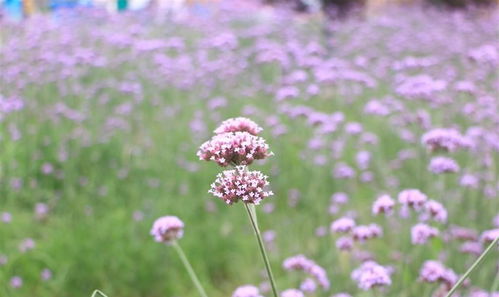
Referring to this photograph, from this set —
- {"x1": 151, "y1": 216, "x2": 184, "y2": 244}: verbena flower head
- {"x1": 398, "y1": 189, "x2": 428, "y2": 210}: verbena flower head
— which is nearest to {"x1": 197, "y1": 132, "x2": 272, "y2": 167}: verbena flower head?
{"x1": 151, "y1": 216, "x2": 184, "y2": 244}: verbena flower head

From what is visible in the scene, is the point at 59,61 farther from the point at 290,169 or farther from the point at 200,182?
the point at 290,169

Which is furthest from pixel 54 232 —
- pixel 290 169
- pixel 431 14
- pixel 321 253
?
pixel 431 14

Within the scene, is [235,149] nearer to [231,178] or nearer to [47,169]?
[231,178]

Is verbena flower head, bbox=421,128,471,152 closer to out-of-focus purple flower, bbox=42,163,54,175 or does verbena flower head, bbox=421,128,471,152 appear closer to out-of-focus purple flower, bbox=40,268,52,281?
out-of-focus purple flower, bbox=40,268,52,281

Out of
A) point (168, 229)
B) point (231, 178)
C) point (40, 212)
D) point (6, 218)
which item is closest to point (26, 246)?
point (6, 218)

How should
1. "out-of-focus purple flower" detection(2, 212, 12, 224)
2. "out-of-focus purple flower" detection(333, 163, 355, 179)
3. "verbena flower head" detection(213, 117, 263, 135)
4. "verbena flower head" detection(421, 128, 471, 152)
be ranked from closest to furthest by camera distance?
"verbena flower head" detection(213, 117, 263, 135) < "verbena flower head" detection(421, 128, 471, 152) < "out-of-focus purple flower" detection(2, 212, 12, 224) < "out-of-focus purple flower" detection(333, 163, 355, 179)

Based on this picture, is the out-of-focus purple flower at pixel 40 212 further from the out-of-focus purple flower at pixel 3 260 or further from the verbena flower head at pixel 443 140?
the verbena flower head at pixel 443 140

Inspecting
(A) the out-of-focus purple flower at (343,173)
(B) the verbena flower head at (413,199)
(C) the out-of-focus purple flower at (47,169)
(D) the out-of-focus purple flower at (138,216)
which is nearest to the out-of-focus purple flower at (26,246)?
(D) the out-of-focus purple flower at (138,216)
